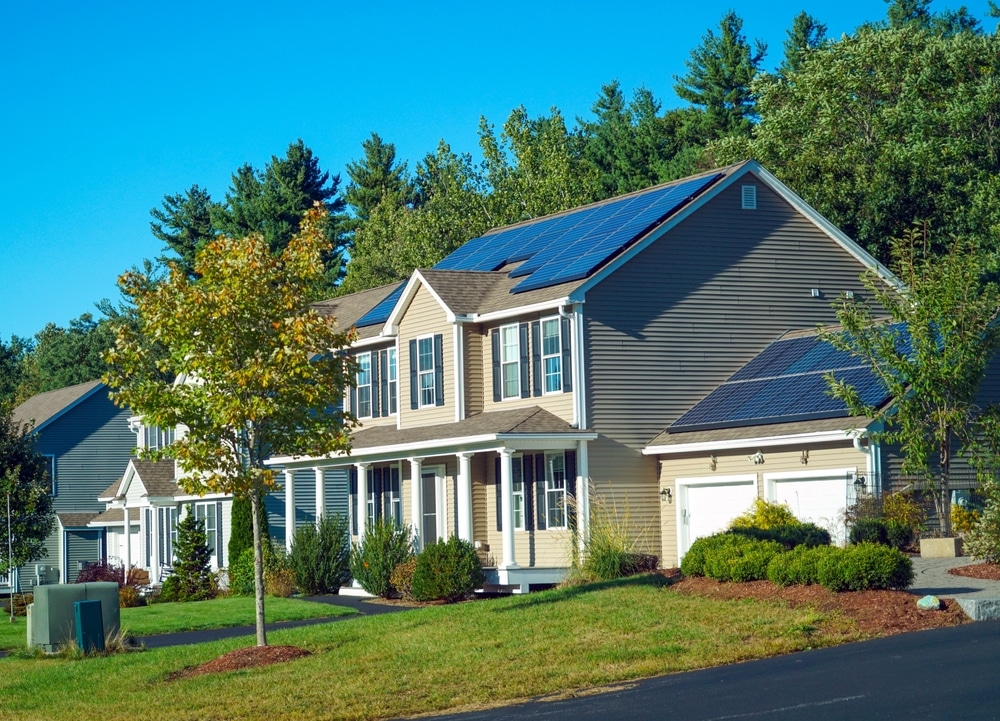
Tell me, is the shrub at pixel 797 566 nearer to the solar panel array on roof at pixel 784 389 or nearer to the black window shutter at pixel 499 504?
the solar panel array on roof at pixel 784 389

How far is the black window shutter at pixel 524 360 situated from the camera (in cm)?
3198

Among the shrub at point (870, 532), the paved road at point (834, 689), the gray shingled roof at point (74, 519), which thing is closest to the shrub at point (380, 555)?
the shrub at point (870, 532)

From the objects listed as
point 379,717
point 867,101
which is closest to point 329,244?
point 379,717

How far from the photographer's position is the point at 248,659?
19.0 m

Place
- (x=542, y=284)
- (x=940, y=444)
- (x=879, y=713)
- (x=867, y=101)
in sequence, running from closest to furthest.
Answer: (x=879, y=713)
(x=940, y=444)
(x=542, y=284)
(x=867, y=101)

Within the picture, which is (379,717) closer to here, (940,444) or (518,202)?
(940,444)

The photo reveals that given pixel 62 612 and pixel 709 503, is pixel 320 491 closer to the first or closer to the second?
pixel 709 503

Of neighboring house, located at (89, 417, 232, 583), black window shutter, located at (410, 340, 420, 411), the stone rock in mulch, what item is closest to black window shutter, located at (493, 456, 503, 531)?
black window shutter, located at (410, 340, 420, 411)

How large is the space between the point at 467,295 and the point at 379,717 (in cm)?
1910

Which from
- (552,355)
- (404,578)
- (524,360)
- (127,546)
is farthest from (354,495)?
(127,546)

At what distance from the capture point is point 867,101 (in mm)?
50406

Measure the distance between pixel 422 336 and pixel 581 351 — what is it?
5.42 metres

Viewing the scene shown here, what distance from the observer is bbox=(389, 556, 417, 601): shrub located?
30.0m

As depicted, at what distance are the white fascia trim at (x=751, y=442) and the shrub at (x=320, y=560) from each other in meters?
8.18
